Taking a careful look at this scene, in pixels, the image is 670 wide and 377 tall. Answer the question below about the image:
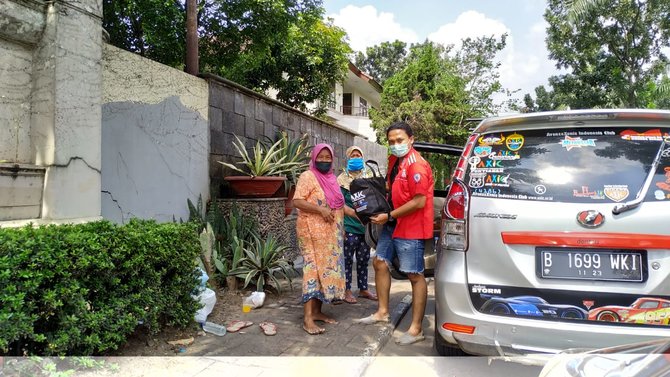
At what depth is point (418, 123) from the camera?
16.2 meters

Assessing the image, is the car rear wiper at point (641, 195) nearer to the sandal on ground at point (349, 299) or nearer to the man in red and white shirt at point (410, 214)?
the man in red and white shirt at point (410, 214)

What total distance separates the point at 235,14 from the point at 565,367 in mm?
8505

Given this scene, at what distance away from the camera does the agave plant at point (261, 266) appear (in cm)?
471

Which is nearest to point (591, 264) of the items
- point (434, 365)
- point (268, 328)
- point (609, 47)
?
point (434, 365)

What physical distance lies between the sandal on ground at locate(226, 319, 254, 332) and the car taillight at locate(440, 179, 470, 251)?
1921 millimetres

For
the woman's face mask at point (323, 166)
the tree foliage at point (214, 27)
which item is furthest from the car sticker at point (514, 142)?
the tree foliage at point (214, 27)

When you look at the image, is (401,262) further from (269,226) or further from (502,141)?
(269,226)

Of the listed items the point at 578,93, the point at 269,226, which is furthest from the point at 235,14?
the point at 578,93

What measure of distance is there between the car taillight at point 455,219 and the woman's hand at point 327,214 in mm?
1197

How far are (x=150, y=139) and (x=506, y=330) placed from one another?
403cm

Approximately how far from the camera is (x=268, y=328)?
12.3 feet

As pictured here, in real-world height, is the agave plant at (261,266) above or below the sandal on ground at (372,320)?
above

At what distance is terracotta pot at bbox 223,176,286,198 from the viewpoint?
18.7 feet

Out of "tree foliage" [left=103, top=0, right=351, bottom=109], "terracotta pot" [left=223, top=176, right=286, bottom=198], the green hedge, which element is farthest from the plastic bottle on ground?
"tree foliage" [left=103, top=0, right=351, bottom=109]
